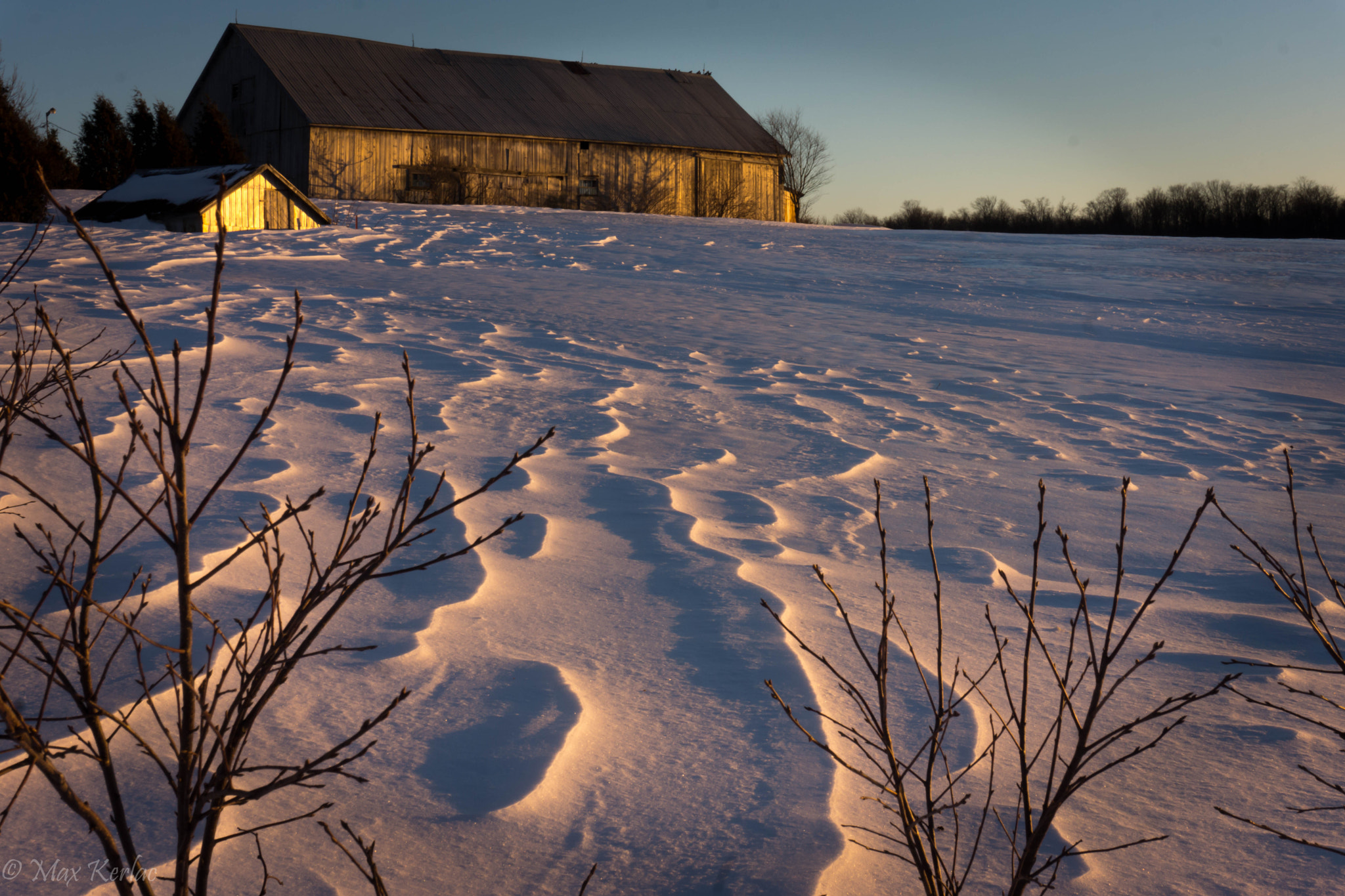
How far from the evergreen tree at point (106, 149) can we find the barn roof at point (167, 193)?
33.7 feet

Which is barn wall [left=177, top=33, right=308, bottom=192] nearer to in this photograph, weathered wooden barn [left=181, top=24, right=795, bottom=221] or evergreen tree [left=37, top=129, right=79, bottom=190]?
weathered wooden barn [left=181, top=24, right=795, bottom=221]

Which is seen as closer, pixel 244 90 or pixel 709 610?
pixel 709 610

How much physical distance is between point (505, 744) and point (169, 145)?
22.1 meters

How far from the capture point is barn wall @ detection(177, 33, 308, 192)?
21469mm

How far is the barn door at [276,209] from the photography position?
12.7m

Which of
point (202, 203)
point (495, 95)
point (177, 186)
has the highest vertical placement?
point (495, 95)

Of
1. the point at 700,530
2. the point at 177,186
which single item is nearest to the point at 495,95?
the point at 177,186

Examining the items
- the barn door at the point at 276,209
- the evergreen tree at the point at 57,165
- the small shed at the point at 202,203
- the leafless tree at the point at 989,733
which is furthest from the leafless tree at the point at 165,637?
the evergreen tree at the point at 57,165

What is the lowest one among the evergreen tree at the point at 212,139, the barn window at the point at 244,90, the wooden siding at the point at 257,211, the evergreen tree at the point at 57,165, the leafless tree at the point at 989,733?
the leafless tree at the point at 989,733

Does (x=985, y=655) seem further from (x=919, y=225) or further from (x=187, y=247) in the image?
(x=919, y=225)

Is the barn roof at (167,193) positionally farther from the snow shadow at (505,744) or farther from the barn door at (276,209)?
the snow shadow at (505,744)

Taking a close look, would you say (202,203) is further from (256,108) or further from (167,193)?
(256,108)

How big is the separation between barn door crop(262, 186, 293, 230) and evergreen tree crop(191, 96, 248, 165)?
29.1ft

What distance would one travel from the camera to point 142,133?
2131 cm
